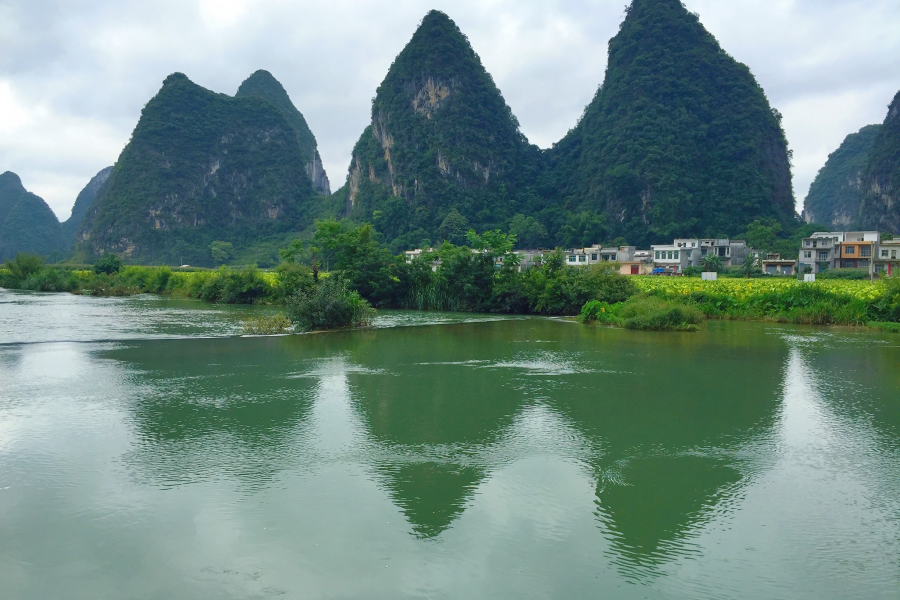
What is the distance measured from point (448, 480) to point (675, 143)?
2327 inches

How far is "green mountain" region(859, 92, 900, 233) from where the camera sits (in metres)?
60.9

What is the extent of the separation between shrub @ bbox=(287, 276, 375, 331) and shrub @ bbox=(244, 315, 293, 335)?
0.30m

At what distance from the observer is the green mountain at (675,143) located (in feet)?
183

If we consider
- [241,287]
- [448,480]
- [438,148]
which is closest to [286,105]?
[438,148]

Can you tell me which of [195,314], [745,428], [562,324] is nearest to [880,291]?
[562,324]

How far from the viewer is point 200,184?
266ft

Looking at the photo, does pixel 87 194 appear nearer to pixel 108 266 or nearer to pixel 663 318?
pixel 108 266

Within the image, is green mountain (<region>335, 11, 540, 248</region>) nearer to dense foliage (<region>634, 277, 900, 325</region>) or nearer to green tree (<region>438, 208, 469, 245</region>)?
green tree (<region>438, 208, 469, 245</region>)

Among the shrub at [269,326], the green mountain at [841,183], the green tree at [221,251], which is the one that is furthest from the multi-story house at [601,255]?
the green mountain at [841,183]

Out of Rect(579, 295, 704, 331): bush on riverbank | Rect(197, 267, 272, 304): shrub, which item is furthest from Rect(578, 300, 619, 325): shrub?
Rect(197, 267, 272, 304): shrub

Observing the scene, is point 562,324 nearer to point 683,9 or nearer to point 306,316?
point 306,316

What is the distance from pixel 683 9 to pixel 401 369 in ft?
217

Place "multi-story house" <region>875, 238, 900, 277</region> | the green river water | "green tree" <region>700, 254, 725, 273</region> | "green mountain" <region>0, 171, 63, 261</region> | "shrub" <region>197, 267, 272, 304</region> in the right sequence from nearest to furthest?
the green river water → "shrub" <region>197, 267, 272, 304</region> → "multi-story house" <region>875, 238, 900, 277</region> → "green tree" <region>700, 254, 725, 273</region> → "green mountain" <region>0, 171, 63, 261</region>

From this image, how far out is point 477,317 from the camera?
2156cm
